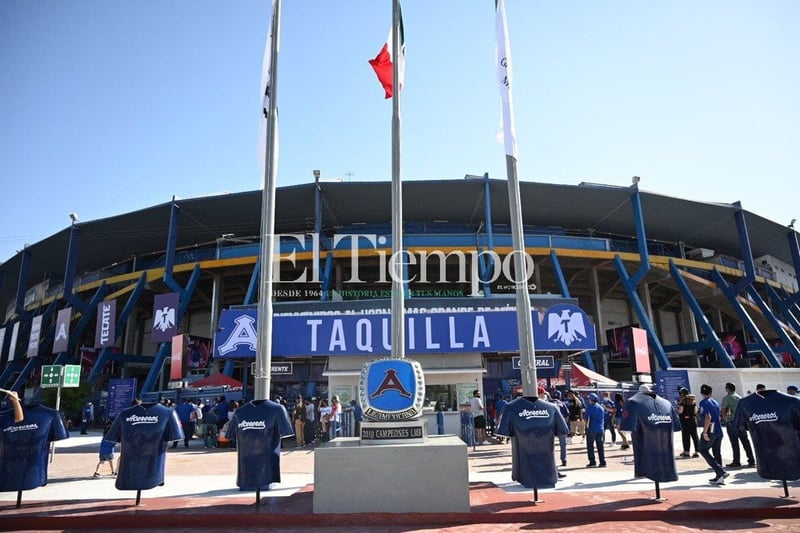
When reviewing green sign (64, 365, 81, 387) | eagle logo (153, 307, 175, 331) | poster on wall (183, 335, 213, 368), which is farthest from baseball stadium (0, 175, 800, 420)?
green sign (64, 365, 81, 387)

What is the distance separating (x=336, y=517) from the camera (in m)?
6.69

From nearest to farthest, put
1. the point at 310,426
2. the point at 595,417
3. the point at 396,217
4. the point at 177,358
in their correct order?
the point at 396,217 < the point at 595,417 < the point at 310,426 < the point at 177,358

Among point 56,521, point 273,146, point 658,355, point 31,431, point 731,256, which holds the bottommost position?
point 56,521

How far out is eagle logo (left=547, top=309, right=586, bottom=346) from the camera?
2005 centimetres

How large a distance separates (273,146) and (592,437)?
9453mm

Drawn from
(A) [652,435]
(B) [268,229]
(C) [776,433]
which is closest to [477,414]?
(A) [652,435]

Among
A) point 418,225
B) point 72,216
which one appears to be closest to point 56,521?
point 418,225

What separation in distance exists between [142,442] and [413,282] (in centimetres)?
2565

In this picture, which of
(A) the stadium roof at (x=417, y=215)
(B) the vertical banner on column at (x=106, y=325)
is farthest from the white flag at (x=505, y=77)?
(B) the vertical banner on column at (x=106, y=325)

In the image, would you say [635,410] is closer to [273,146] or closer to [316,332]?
[273,146]

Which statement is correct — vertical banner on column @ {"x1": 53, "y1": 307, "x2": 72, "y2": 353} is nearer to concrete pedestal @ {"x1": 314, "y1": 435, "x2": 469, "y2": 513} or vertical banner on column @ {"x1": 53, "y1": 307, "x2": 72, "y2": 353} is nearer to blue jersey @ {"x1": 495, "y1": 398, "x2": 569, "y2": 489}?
concrete pedestal @ {"x1": 314, "y1": 435, "x2": 469, "y2": 513}

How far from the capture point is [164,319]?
87.2 feet

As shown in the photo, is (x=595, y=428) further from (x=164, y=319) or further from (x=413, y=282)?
(x=164, y=319)

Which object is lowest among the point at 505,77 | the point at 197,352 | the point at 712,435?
the point at 712,435
